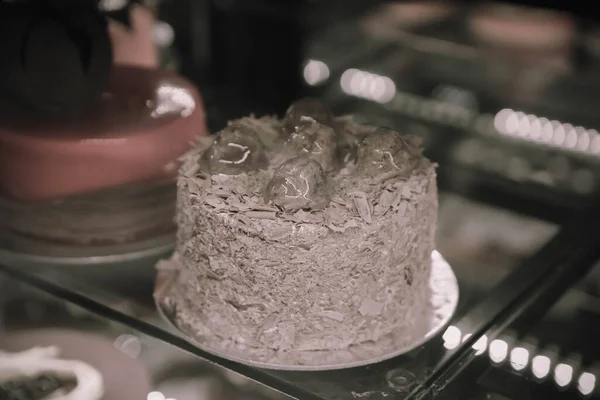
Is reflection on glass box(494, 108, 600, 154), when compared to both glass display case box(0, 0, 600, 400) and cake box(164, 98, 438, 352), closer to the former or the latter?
glass display case box(0, 0, 600, 400)

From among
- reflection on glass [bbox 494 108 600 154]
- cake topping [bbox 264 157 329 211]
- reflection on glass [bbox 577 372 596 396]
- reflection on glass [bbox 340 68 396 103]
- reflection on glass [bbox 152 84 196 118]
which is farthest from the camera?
reflection on glass [bbox 340 68 396 103]

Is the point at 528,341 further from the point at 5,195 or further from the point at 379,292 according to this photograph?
the point at 5,195

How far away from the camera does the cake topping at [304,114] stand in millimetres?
1221

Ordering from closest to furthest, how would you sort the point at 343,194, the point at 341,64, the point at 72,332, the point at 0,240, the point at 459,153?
the point at 343,194, the point at 72,332, the point at 0,240, the point at 459,153, the point at 341,64

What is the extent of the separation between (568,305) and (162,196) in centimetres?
69

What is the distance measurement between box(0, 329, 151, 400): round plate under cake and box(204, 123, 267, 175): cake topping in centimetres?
32

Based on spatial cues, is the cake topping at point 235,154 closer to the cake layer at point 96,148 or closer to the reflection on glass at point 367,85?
the cake layer at point 96,148

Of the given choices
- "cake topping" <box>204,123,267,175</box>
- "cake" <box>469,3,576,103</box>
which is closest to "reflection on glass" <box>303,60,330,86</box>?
"cake" <box>469,3,576,103</box>

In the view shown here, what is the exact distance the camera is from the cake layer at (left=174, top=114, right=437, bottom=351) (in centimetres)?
104

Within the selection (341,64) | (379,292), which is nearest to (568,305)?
(379,292)

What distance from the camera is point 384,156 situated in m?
1.11

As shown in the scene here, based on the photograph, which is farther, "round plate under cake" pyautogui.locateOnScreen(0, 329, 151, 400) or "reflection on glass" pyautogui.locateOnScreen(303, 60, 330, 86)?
"reflection on glass" pyautogui.locateOnScreen(303, 60, 330, 86)

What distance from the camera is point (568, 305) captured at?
1372 mm

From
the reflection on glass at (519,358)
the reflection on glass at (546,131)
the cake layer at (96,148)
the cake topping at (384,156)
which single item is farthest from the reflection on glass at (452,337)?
the reflection on glass at (546,131)
